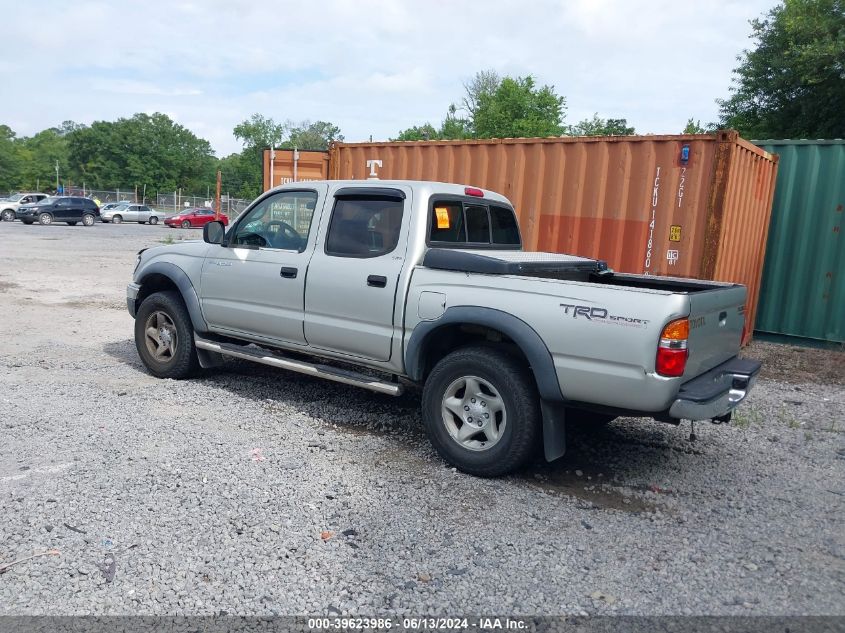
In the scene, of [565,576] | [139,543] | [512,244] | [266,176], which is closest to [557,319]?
[565,576]

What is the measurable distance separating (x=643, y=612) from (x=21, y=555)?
283cm

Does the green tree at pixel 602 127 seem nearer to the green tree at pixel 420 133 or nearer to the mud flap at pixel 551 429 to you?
the green tree at pixel 420 133

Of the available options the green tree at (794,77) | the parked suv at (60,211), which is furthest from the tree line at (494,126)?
the parked suv at (60,211)

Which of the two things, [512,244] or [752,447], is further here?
[512,244]

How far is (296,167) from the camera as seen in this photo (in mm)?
10562

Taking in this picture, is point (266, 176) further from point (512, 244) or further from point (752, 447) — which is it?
point (752, 447)

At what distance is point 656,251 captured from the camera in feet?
25.8

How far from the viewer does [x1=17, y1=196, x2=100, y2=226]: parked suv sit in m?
37.0

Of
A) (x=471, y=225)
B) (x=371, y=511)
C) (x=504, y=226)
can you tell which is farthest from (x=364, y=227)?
(x=371, y=511)

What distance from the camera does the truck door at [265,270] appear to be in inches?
218

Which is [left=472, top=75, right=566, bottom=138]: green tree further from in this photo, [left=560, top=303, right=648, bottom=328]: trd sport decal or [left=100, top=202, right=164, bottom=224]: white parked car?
[left=560, top=303, right=648, bottom=328]: trd sport decal

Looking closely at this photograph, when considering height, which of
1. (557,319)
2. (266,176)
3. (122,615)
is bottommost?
(122,615)

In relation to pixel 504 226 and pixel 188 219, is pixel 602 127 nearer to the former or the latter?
pixel 188 219

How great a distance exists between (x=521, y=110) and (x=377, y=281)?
45782 mm
